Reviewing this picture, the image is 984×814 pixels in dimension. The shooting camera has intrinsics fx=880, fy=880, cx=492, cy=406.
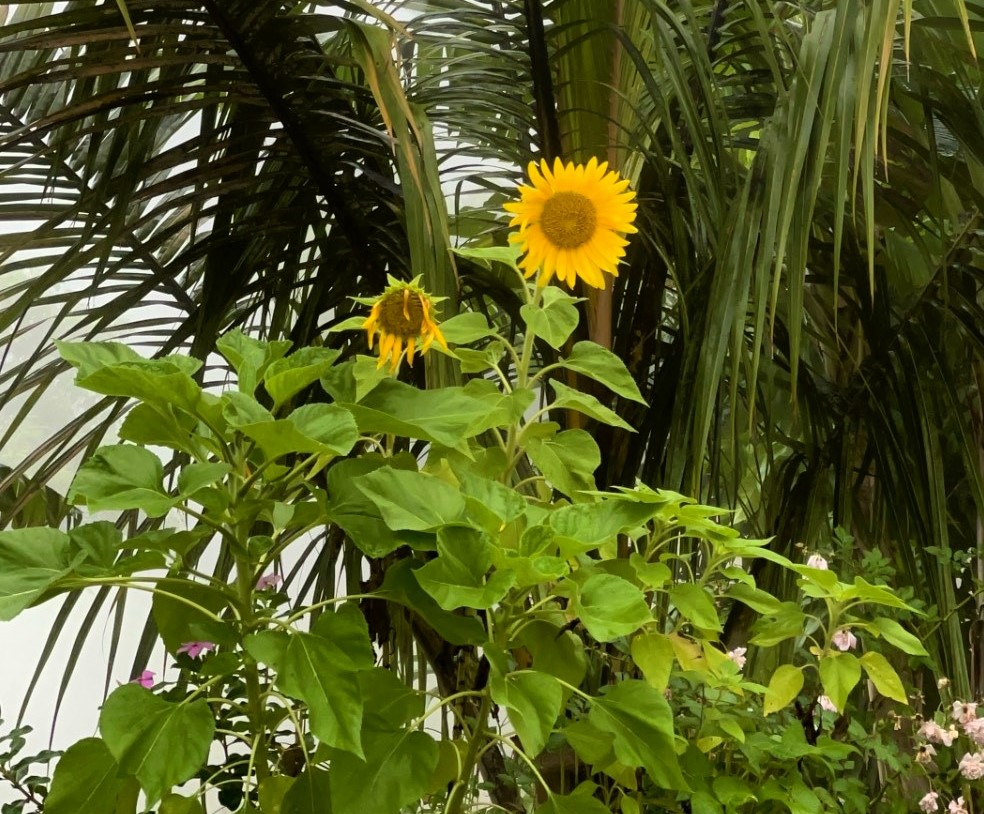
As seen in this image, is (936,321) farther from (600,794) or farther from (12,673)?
(12,673)

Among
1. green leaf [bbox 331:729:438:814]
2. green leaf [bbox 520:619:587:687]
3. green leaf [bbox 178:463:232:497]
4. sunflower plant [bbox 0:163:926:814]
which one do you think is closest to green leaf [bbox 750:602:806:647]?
sunflower plant [bbox 0:163:926:814]

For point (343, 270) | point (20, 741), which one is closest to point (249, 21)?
point (343, 270)

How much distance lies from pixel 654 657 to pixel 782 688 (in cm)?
10

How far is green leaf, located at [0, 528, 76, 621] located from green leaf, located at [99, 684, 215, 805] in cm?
6

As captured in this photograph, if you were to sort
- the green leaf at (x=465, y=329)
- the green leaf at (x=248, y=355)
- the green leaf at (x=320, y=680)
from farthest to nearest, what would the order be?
1. the green leaf at (x=465, y=329)
2. the green leaf at (x=248, y=355)
3. the green leaf at (x=320, y=680)

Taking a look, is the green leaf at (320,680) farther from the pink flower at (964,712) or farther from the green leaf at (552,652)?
the pink flower at (964,712)

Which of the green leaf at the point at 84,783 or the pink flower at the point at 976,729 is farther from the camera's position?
the pink flower at the point at 976,729

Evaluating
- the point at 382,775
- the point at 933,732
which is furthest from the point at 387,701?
the point at 933,732

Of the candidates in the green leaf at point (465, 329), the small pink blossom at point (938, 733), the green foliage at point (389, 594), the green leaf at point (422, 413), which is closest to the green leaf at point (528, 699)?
the green foliage at point (389, 594)

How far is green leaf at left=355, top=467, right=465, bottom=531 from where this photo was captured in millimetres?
410

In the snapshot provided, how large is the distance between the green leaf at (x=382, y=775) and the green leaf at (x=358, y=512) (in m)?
0.09

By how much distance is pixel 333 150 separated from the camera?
91cm

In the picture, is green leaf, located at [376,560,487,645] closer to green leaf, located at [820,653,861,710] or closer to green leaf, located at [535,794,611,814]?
green leaf, located at [535,794,611,814]

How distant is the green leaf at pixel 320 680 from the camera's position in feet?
1.19
